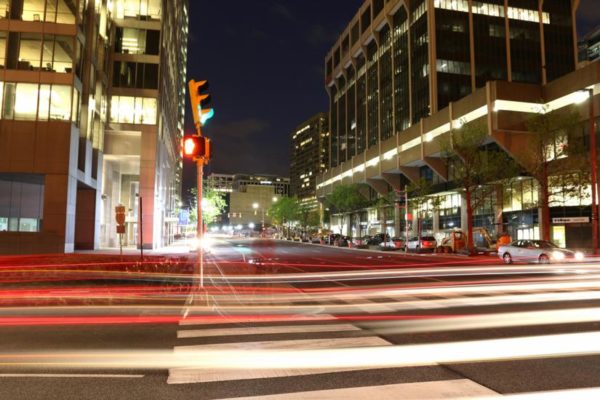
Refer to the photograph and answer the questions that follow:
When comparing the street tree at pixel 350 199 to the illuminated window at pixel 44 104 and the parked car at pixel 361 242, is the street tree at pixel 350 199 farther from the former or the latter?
the illuminated window at pixel 44 104

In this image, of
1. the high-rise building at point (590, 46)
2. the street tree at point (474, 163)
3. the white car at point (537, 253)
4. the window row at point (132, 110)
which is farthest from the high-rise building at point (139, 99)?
the high-rise building at point (590, 46)

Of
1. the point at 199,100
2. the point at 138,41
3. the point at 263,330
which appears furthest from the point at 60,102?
the point at 263,330

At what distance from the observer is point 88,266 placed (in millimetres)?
21125

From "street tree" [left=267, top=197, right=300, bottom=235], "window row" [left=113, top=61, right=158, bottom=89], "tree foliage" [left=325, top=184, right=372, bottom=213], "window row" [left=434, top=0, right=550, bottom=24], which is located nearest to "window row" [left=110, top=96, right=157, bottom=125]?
"window row" [left=113, top=61, right=158, bottom=89]

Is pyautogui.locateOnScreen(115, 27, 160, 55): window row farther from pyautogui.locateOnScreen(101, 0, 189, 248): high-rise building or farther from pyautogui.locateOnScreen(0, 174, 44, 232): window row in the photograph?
pyautogui.locateOnScreen(0, 174, 44, 232): window row

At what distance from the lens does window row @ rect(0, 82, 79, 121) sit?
105 ft

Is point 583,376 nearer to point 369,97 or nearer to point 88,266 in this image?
point 88,266

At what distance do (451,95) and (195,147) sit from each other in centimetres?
6812

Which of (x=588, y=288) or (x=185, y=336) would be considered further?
(x=588, y=288)

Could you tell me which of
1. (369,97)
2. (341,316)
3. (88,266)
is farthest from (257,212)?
(341,316)

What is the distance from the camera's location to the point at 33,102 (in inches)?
1271

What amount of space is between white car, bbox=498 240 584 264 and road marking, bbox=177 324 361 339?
20.8 m

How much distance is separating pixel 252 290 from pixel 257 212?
17330 centimetres

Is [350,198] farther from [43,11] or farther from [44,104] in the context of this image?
[43,11]
